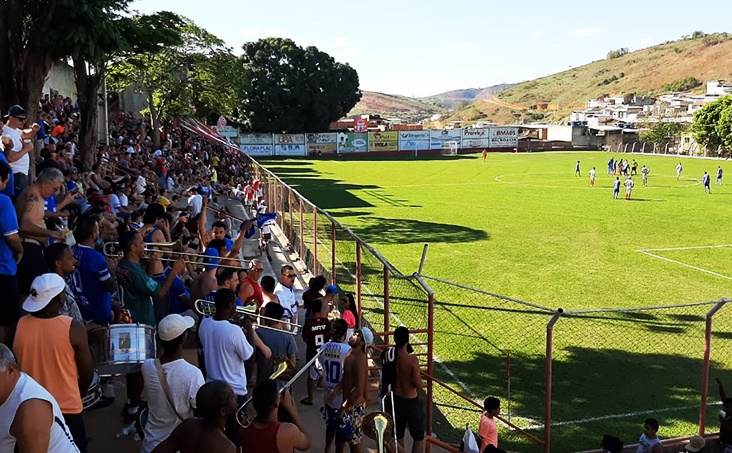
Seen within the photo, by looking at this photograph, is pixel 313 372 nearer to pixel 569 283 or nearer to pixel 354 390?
pixel 354 390

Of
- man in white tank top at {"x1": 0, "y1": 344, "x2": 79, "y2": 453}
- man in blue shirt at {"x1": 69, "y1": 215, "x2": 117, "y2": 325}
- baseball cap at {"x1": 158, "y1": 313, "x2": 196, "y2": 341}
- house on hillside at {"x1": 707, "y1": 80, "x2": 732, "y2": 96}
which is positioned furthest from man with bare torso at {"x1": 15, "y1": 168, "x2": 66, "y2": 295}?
house on hillside at {"x1": 707, "y1": 80, "x2": 732, "y2": 96}

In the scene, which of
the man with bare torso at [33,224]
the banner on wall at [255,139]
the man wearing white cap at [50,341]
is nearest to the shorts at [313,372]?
the man with bare torso at [33,224]

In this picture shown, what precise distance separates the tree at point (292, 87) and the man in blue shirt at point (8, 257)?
74829 millimetres

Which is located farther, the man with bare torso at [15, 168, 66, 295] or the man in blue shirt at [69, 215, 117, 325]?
the man in blue shirt at [69, 215, 117, 325]

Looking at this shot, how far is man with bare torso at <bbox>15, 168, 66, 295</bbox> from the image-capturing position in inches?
254

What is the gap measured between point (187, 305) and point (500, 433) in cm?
453

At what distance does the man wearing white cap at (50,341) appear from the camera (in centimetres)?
438

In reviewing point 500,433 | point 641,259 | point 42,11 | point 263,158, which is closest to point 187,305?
point 500,433

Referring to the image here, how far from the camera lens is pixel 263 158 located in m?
73.7

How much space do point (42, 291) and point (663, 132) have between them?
328ft

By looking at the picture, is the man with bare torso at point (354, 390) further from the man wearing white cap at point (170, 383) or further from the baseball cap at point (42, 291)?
the baseball cap at point (42, 291)

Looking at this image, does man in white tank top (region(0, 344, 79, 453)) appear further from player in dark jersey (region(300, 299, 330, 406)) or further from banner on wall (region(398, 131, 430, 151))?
banner on wall (region(398, 131, 430, 151))

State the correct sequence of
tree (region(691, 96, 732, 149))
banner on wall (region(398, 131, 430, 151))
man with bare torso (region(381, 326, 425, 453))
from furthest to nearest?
1. banner on wall (region(398, 131, 430, 151))
2. tree (region(691, 96, 732, 149))
3. man with bare torso (region(381, 326, 425, 453))

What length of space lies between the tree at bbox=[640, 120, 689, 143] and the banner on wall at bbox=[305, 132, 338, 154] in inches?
1823
